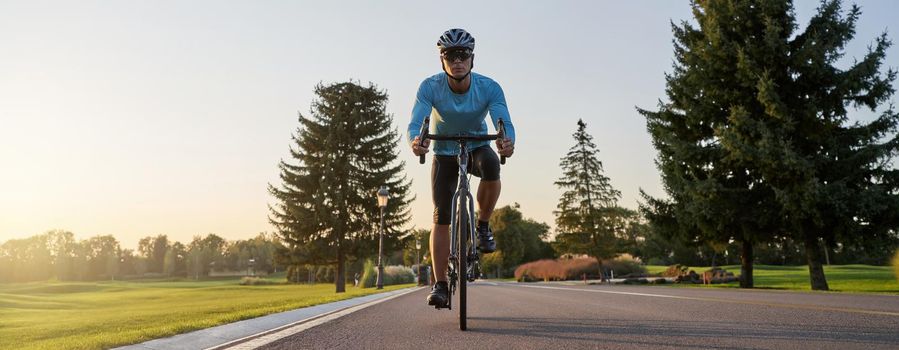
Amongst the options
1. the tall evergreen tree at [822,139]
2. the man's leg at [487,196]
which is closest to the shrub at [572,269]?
the tall evergreen tree at [822,139]

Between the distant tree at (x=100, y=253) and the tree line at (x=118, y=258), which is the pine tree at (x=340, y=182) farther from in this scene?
the distant tree at (x=100, y=253)

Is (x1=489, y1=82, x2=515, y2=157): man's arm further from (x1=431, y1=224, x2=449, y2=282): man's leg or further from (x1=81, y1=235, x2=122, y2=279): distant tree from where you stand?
(x1=81, y1=235, x2=122, y2=279): distant tree

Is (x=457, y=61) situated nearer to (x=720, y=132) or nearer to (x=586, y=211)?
(x=720, y=132)

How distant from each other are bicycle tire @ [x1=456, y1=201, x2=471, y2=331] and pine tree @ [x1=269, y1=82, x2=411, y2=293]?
27.8 m

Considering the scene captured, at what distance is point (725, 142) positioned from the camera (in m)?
17.3

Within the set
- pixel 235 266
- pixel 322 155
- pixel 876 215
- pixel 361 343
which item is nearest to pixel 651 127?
pixel 876 215

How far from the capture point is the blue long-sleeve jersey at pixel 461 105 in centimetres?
462

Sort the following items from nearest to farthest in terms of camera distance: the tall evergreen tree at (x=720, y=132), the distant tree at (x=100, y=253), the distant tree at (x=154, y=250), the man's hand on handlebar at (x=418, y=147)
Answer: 1. the man's hand on handlebar at (x=418, y=147)
2. the tall evergreen tree at (x=720, y=132)
3. the distant tree at (x=100, y=253)
4. the distant tree at (x=154, y=250)

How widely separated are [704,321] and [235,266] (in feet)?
441

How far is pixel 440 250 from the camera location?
Result: 485 cm

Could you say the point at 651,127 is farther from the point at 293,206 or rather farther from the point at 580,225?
the point at 580,225

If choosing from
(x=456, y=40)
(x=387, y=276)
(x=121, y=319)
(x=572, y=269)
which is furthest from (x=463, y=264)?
(x=572, y=269)

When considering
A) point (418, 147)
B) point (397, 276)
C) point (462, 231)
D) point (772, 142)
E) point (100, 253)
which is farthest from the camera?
point (100, 253)

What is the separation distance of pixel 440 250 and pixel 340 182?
29.0 meters
